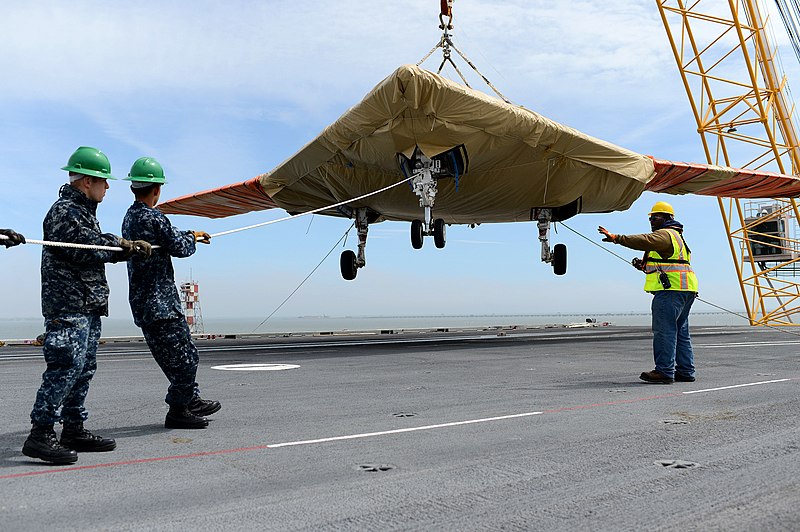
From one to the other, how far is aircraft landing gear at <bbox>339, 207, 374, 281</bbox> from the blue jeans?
13.2 m

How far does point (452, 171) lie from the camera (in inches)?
621

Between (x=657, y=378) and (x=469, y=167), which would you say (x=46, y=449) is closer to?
(x=657, y=378)

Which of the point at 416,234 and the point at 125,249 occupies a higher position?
the point at 416,234

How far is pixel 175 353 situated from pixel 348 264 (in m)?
15.6

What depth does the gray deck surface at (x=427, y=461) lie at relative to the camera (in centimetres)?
290

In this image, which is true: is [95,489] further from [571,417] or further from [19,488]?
[571,417]

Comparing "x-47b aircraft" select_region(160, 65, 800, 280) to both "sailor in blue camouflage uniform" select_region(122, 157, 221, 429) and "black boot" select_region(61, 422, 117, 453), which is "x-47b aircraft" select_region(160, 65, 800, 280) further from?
"black boot" select_region(61, 422, 117, 453)

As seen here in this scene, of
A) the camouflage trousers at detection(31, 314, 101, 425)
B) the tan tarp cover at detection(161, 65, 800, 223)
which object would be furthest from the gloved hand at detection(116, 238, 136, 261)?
the tan tarp cover at detection(161, 65, 800, 223)

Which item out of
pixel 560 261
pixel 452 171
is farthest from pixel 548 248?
pixel 452 171

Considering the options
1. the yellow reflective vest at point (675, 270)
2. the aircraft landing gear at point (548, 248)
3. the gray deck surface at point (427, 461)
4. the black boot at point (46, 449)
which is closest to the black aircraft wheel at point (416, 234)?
the aircraft landing gear at point (548, 248)

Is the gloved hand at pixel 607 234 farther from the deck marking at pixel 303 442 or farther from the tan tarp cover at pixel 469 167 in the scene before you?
the tan tarp cover at pixel 469 167

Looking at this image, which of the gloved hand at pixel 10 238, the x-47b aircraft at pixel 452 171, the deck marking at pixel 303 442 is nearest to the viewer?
the gloved hand at pixel 10 238

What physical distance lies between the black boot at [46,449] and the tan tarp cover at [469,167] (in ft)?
35.1

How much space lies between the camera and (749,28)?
32.5 m
